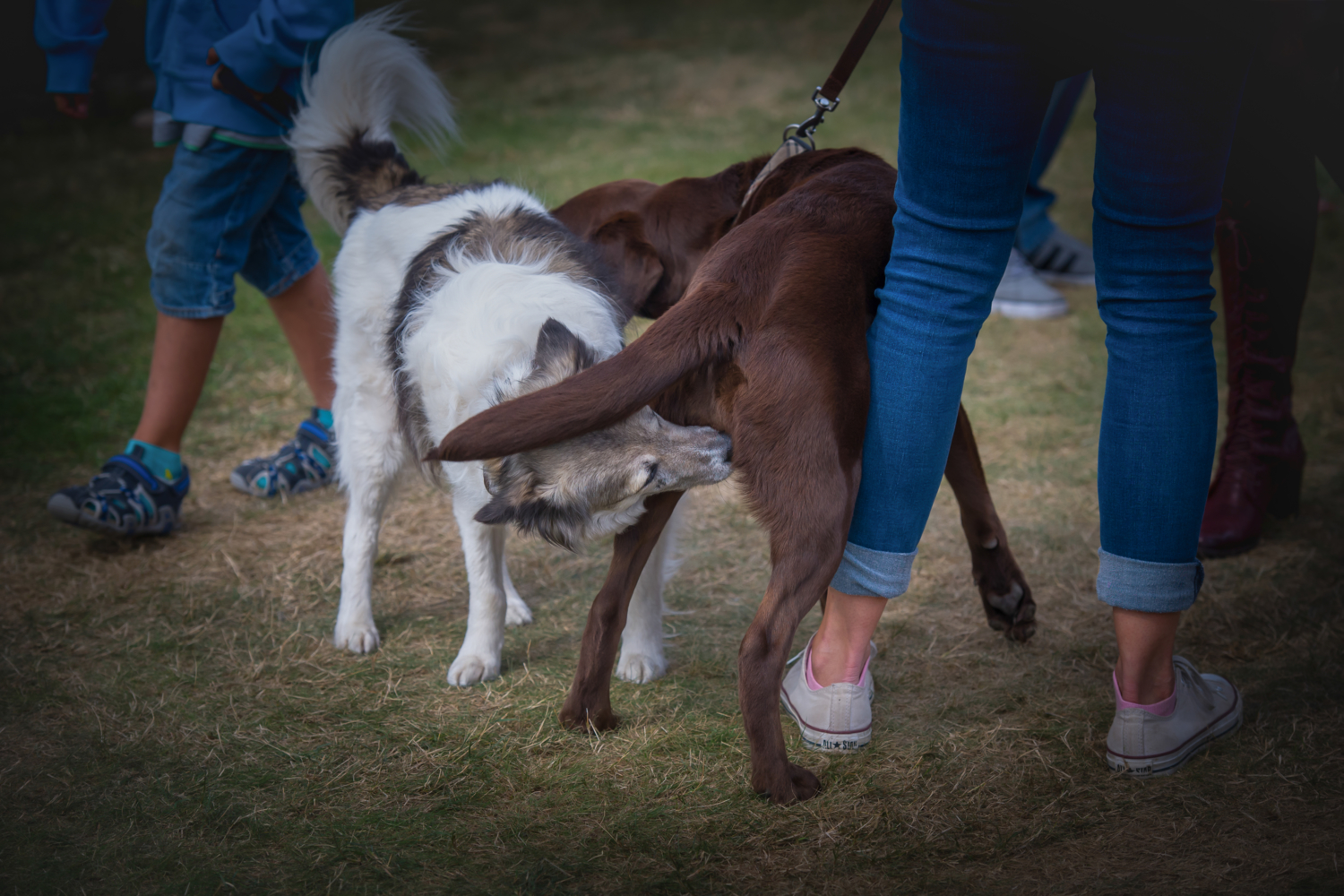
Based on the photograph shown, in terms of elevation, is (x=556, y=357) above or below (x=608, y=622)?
above

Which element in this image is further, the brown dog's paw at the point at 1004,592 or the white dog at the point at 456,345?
the brown dog's paw at the point at 1004,592

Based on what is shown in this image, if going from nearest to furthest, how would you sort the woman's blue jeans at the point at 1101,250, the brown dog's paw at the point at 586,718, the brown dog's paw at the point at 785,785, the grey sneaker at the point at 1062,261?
the woman's blue jeans at the point at 1101,250, the brown dog's paw at the point at 785,785, the brown dog's paw at the point at 586,718, the grey sneaker at the point at 1062,261

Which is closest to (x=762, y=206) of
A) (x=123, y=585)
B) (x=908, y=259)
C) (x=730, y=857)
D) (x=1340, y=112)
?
(x=908, y=259)

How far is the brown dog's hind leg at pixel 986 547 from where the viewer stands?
2.34 m

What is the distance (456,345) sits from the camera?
2.22m

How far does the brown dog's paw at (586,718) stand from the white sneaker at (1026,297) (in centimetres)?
353

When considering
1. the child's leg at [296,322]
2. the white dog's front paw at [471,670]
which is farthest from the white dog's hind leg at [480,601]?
the child's leg at [296,322]

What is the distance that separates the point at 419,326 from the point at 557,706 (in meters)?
0.95

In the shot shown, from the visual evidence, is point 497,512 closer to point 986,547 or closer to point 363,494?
point 363,494

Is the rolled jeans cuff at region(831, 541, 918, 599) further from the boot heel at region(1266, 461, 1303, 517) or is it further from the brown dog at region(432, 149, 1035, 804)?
the boot heel at region(1266, 461, 1303, 517)

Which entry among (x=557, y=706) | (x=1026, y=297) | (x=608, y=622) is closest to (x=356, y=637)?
(x=557, y=706)

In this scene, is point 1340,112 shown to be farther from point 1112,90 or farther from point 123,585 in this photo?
point 123,585

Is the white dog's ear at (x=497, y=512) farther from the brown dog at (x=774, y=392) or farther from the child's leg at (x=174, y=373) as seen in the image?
the child's leg at (x=174, y=373)

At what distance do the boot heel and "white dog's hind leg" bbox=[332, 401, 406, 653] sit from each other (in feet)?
8.47
